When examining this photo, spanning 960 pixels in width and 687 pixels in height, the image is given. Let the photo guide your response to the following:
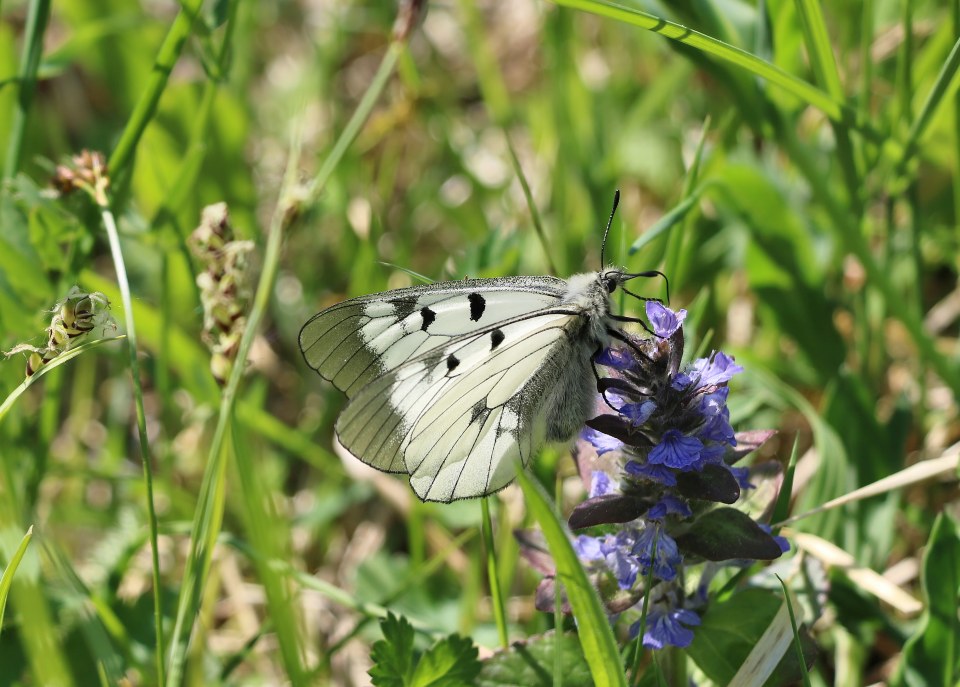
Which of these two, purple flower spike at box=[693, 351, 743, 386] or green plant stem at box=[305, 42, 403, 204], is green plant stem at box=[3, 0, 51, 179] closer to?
green plant stem at box=[305, 42, 403, 204]

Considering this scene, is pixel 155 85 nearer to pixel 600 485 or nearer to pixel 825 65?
pixel 600 485

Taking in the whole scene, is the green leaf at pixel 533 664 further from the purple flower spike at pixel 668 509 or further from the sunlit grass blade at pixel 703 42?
the sunlit grass blade at pixel 703 42

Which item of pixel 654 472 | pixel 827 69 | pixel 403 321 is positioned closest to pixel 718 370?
pixel 654 472

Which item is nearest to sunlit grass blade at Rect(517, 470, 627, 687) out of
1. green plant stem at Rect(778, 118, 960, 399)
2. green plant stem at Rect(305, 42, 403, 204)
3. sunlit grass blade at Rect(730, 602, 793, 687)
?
sunlit grass blade at Rect(730, 602, 793, 687)

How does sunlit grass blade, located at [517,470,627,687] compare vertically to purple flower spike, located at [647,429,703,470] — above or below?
below

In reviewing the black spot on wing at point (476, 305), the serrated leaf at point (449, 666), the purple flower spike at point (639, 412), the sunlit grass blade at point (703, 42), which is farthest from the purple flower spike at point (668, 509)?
the sunlit grass blade at point (703, 42)
